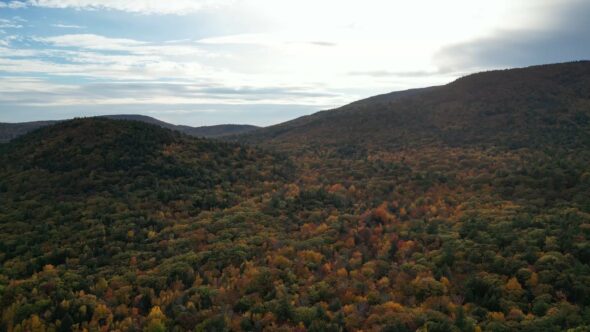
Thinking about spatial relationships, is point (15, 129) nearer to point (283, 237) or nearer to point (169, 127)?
point (169, 127)

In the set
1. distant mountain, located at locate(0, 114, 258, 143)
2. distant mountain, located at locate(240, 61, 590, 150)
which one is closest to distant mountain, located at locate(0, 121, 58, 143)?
distant mountain, located at locate(0, 114, 258, 143)

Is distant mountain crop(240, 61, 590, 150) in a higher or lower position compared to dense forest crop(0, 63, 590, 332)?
higher

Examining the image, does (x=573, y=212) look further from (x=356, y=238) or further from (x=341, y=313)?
(x=341, y=313)

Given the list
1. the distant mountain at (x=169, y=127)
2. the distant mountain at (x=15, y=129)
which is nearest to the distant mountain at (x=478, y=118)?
the distant mountain at (x=169, y=127)

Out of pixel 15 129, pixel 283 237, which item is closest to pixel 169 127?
pixel 15 129

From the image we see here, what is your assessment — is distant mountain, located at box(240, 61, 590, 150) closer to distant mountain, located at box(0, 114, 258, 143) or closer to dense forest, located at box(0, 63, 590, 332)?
dense forest, located at box(0, 63, 590, 332)

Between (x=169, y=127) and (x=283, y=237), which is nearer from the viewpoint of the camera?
(x=283, y=237)
